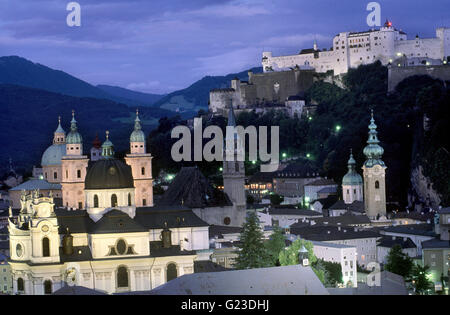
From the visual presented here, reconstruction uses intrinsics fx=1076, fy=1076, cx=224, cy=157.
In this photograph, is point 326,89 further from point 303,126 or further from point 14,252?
point 14,252

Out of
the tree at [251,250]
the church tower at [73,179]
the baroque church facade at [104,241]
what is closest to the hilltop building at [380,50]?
the church tower at [73,179]

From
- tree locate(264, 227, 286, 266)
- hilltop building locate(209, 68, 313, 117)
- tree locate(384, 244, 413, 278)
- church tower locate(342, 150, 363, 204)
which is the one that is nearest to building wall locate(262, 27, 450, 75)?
hilltop building locate(209, 68, 313, 117)

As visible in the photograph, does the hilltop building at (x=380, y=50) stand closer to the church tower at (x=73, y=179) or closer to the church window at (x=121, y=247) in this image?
the church tower at (x=73, y=179)

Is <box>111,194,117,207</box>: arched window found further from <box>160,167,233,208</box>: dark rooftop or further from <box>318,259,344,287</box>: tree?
<box>160,167,233,208</box>: dark rooftop

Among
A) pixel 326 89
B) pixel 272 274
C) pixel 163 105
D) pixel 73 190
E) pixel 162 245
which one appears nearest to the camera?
pixel 272 274
